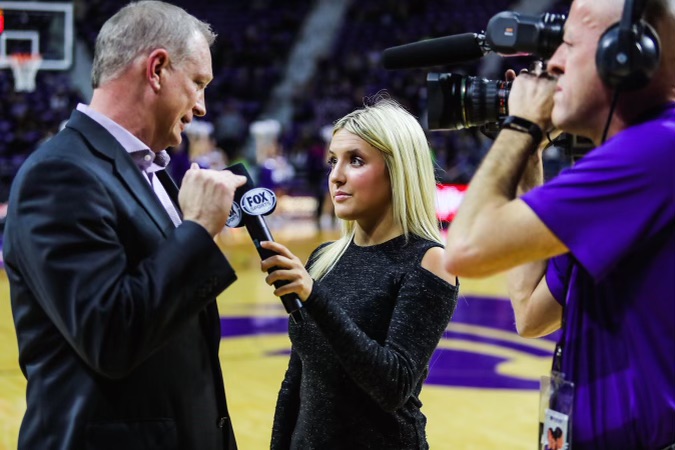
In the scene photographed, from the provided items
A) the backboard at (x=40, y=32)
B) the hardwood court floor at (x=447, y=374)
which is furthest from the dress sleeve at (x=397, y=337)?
the backboard at (x=40, y=32)

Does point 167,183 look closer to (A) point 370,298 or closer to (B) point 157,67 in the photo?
(B) point 157,67

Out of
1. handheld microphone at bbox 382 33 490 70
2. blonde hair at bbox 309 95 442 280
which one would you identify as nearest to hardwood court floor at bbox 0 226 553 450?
blonde hair at bbox 309 95 442 280

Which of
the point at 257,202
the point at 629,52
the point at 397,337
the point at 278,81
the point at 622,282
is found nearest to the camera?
the point at 629,52

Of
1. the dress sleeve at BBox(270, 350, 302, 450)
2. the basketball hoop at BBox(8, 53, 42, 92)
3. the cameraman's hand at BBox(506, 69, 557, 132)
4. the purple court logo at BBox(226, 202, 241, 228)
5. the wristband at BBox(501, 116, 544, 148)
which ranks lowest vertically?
the basketball hoop at BBox(8, 53, 42, 92)

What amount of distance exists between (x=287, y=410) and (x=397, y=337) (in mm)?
437

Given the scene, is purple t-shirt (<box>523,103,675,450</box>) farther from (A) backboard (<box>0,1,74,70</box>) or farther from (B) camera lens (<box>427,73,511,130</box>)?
(A) backboard (<box>0,1,74,70</box>)

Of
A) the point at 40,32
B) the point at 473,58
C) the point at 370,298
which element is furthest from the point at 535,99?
the point at 40,32

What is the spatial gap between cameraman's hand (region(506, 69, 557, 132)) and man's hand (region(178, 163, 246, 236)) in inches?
23.8

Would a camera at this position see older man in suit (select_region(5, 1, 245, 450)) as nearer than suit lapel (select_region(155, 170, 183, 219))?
Yes

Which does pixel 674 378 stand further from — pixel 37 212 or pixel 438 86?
pixel 37 212

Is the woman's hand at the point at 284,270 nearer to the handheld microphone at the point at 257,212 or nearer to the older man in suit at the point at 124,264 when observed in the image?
the handheld microphone at the point at 257,212

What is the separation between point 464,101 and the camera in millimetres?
2100

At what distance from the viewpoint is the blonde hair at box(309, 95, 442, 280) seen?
2564 mm

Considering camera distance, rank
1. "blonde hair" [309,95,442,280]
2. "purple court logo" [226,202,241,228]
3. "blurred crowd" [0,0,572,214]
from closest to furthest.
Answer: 1. "purple court logo" [226,202,241,228]
2. "blonde hair" [309,95,442,280]
3. "blurred crowd" [0,0,572,214]
